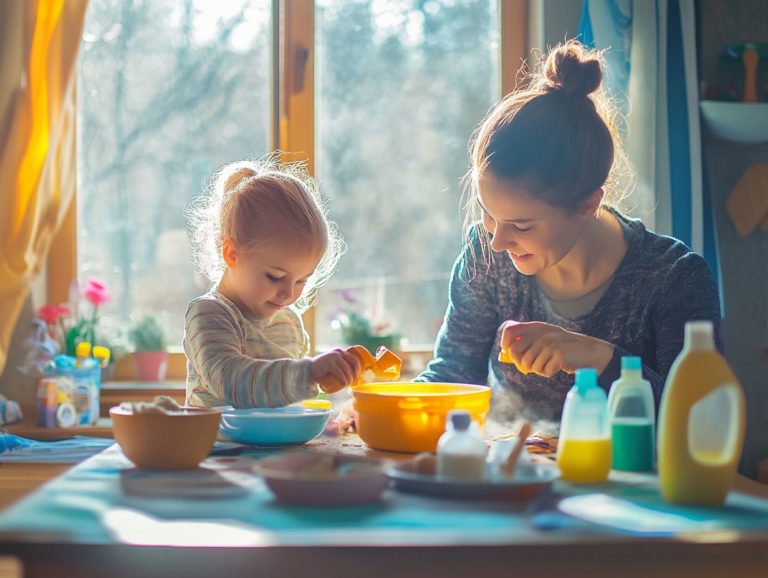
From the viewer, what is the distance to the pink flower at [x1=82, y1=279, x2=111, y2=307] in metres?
2.77

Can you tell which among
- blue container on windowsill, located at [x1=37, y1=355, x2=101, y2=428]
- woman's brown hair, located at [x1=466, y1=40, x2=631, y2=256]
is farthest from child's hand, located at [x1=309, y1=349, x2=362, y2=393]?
blue container on windowsill, located at [x1=37, y1=355, x2=101, y2=428]

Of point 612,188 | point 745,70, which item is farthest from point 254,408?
point 745,70

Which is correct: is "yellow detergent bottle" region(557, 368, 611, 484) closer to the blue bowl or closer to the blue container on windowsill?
the blue bowl

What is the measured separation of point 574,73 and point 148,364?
1.77 meters

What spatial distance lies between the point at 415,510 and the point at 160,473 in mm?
340

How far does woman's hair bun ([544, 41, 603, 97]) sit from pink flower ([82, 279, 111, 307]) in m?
1.64

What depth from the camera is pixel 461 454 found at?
3.12 ft

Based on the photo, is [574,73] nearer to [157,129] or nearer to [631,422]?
[631,422]

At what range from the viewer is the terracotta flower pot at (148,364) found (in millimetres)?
2916

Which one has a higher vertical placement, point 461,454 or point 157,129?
point 157,129

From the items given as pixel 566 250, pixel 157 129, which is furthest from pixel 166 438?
pixel 157 129

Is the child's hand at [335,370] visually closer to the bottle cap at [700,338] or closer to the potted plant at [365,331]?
the bottle cap at [700,338]

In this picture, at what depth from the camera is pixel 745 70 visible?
292 centimetres

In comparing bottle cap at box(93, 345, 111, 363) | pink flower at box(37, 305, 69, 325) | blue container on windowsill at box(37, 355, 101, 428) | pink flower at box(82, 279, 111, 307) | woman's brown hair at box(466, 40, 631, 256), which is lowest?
blue container on windowsill at box(37, 355, 101, 428)
